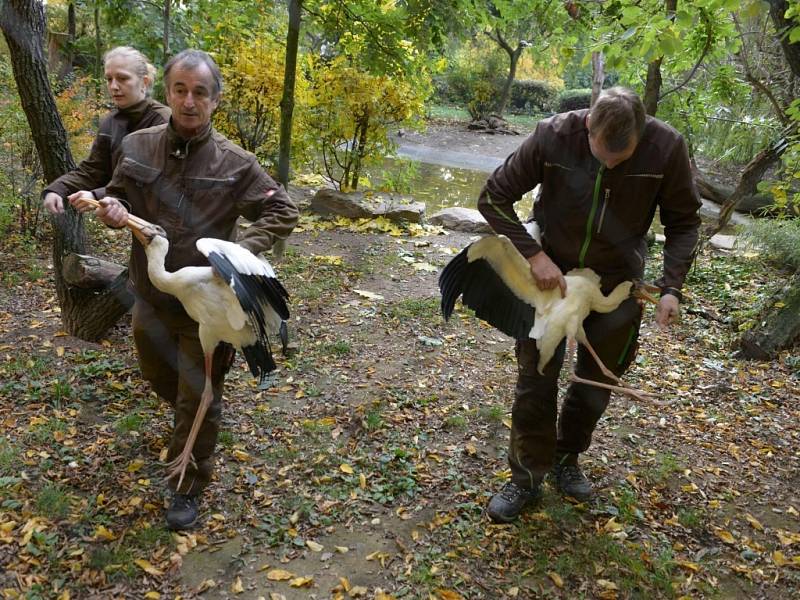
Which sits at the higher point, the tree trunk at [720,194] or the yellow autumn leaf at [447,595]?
the tree trunk at [720,194]

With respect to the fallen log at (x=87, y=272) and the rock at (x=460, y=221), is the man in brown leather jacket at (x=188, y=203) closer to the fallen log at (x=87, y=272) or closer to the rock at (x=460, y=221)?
the fallen log at (x=87, y=272)

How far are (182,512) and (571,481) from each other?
2066 mm

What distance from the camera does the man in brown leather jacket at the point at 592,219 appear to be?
274cm

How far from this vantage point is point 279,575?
2828 mm

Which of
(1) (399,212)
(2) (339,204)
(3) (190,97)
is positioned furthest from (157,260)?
(1) (399,212)

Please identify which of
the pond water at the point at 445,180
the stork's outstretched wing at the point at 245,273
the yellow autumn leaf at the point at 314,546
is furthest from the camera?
the pond water at the point at 445,180

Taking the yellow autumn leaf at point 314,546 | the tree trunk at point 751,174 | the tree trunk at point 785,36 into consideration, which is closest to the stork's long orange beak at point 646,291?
the yellow autumn leaf at point 314,546

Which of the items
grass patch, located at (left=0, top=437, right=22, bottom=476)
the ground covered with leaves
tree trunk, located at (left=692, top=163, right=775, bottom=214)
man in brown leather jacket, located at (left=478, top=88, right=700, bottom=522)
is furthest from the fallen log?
tree trunk, located at (left=692, top=163, right=775, bottom=214)

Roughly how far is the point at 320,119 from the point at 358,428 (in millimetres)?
5578

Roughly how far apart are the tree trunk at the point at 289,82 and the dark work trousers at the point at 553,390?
400 centimetres

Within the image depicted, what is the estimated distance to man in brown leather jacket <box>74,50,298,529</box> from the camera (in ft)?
9.14

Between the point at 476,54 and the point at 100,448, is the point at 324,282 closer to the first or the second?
the point at 100,448

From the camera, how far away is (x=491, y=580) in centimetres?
289

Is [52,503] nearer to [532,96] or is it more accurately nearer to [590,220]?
[590,220]
